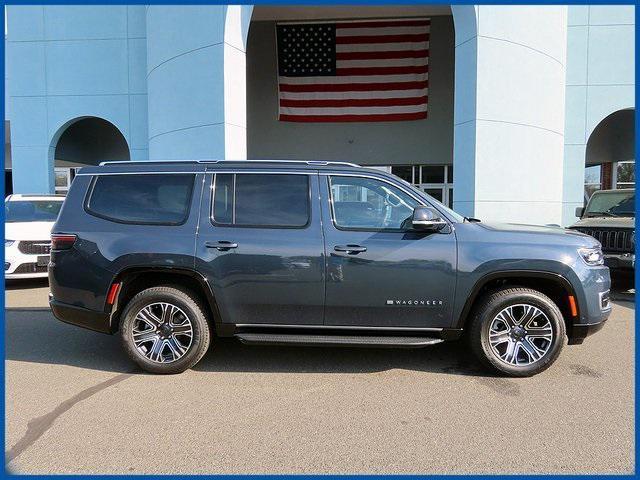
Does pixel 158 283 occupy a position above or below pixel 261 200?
below

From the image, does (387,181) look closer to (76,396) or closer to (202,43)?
(76,396)

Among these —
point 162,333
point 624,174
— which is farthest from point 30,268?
point 624,174

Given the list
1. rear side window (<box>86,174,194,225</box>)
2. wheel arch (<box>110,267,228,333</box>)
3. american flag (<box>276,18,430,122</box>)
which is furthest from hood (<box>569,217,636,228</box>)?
american flag (<box>276,18,430,122</box>)

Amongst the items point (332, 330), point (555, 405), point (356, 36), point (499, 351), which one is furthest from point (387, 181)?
point (356, 36)

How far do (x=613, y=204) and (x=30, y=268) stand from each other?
11.4 metres

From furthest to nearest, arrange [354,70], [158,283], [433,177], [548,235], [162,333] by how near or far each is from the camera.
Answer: [433,177]
[354,70]
[158,283]
[162,333]
[548,235]

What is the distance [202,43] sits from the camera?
983 centimetres

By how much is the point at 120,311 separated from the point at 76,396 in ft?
2.87

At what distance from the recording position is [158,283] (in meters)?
4.31

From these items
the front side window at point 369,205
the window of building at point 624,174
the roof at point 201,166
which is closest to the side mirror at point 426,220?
the front side window at point 369,205

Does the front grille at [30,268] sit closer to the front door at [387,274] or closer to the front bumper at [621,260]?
the front door at [387,274]

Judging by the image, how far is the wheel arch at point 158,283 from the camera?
407 cm

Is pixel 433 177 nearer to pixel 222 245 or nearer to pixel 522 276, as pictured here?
pixel 522 276

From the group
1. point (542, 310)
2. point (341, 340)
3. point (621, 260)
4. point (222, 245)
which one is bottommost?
point (341, 340)
